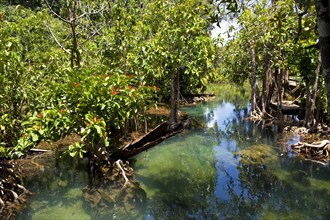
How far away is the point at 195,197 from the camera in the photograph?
816cm

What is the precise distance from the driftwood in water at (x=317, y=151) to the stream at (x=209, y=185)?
0.51 meters

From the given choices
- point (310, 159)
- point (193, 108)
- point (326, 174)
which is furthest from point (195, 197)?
point (193, 108)

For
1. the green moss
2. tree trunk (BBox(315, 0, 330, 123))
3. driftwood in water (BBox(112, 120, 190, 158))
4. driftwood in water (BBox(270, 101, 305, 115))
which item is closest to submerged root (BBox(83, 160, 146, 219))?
driftwood in water (BBox(112, 120, 190, 158))

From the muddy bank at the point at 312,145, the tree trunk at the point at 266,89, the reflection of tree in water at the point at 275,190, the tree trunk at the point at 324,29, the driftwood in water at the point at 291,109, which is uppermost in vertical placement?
the tree trunk at the point at 324,29

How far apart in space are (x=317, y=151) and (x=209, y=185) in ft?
16.5

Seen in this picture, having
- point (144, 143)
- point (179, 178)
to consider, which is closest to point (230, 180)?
point (179, 178)

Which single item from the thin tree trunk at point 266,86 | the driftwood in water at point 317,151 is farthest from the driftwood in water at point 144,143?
the thin tree trunk at point 266,86

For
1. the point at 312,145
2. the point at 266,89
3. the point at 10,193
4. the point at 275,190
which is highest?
the point at 266,89

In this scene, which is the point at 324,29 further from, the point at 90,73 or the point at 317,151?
the point at 317,151

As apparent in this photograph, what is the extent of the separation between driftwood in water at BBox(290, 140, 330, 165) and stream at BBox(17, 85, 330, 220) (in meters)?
0.51

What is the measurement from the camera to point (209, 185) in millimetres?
9047

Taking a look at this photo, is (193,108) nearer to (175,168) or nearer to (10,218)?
(175,168)

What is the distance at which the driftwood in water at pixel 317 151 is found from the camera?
10.7 meters

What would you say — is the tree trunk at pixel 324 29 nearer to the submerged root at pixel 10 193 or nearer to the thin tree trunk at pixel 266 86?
the submerged root at pixel 10 193
